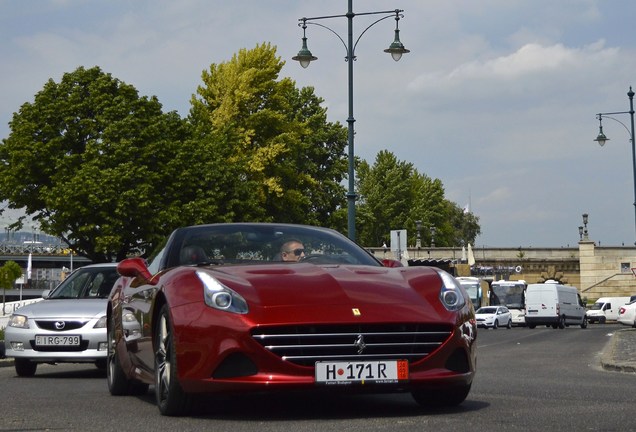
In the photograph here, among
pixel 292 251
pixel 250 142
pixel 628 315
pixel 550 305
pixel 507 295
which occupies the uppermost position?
pixel 250 142

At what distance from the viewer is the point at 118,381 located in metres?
10.5

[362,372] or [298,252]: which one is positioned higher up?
[298,252]

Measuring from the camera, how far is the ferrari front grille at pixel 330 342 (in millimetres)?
7297

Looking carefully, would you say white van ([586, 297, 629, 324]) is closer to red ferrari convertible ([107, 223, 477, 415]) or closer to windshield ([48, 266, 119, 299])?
windshield ([48, 266, 119, 299])

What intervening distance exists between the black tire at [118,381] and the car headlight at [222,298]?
2.83 meters

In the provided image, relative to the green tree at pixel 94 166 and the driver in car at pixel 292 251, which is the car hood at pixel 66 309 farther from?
the green tree at pixel 94 166

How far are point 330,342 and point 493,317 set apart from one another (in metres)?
60.1

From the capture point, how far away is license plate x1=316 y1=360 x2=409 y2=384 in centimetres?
729

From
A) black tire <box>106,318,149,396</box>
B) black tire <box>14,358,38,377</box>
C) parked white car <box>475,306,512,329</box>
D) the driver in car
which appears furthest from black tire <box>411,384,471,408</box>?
parked white car <box>475,306,512,329</box>

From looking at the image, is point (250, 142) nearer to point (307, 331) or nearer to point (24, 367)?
point (24, 367)

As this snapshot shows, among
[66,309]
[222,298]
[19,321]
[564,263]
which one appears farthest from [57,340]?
[564,263]

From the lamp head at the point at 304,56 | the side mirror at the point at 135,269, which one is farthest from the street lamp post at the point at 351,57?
the side mirror at the point at 135,269

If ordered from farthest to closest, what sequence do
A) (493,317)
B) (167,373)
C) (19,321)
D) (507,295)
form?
(507,295)
(493,317)
(19,321)
(167,373)

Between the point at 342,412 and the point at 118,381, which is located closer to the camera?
the point at 342,412
